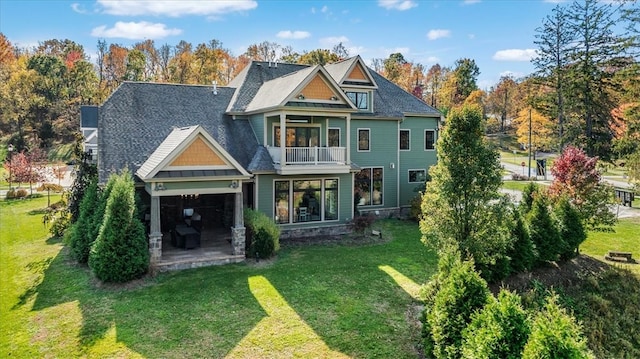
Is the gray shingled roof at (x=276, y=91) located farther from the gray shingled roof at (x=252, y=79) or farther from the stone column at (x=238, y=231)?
the stone column at (x=238, y=231)

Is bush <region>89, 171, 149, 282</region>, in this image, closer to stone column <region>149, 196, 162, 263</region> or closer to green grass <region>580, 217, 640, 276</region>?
stone column <region>149, 196, 162, 263</region>

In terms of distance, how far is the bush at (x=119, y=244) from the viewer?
11984 mm

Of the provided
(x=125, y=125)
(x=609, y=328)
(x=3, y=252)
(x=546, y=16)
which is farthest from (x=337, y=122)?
(x=546, y=16)

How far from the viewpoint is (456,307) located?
7.83 m

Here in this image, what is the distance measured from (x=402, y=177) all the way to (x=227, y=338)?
15829mm

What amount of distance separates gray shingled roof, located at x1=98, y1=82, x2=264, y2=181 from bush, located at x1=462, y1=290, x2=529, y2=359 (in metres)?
12.2

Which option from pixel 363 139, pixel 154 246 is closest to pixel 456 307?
pixel 154 246

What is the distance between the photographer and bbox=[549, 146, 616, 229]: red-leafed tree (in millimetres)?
16438

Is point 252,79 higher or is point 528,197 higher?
point 252,79

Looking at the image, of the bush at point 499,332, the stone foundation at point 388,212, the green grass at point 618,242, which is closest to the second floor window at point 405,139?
the stone foundation at point 388,212

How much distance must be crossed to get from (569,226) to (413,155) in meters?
9.39

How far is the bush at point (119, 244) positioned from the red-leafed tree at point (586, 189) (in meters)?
15.9

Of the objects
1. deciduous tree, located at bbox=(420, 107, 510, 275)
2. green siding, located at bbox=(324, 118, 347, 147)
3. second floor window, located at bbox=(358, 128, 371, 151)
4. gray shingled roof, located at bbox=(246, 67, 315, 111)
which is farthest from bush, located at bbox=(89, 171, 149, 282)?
second floor window, located at bbox=(358, 128, 371, 151)

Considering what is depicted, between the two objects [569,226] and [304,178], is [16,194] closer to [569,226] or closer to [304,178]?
[304,178]
